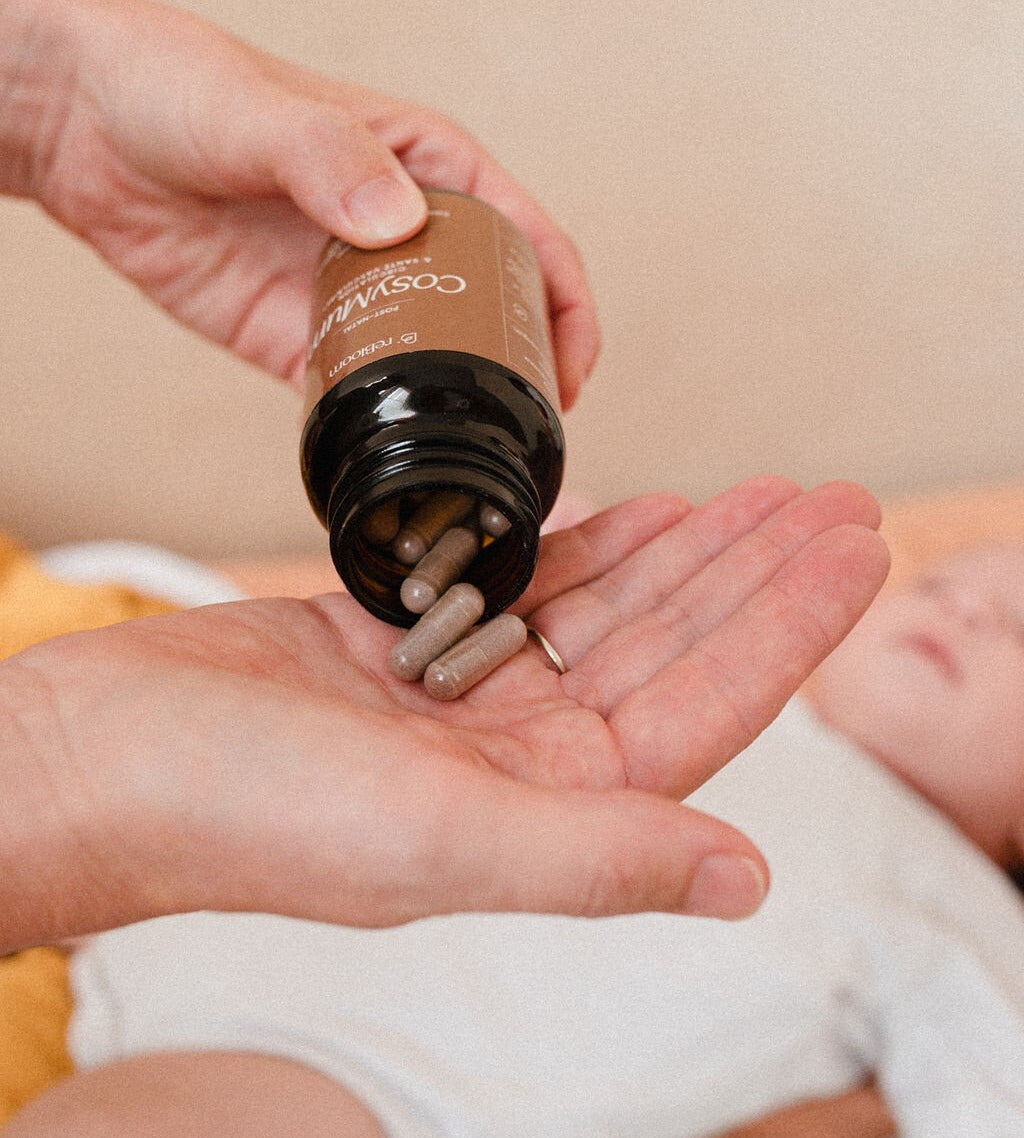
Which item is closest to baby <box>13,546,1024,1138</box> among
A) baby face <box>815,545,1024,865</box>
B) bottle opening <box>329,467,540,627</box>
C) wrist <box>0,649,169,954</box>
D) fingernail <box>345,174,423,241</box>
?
baby face <box>815,545,1024,865</box>

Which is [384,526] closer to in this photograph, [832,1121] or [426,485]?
[426,485]

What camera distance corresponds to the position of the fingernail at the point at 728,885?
0.55 metres

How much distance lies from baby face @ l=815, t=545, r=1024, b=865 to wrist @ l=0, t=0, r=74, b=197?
1212 millimetres

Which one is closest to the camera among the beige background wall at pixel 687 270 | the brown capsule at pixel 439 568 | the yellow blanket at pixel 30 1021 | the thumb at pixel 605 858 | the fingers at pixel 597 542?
the thumb at pixel 605 858

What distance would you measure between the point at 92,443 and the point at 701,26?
3.54 ft

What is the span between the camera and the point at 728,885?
550mm

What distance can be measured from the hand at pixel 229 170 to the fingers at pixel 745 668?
350 mm

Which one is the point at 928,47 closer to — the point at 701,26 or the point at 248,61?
the point at 701,26

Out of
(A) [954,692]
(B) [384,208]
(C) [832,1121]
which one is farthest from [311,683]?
(A) [954,692]

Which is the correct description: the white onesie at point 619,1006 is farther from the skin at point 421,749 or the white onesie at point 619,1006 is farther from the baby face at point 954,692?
the skin at point 421,749

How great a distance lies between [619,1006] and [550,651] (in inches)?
19.6

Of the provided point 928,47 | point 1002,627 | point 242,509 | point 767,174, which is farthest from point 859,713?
point 242,509

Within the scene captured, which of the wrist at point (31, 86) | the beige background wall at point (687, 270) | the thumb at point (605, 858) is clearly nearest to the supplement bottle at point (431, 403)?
the thumb at point (605, 858)

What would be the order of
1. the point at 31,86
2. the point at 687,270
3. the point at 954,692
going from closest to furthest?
the point at 31,86
the point at 954,692
the point at 687,270
